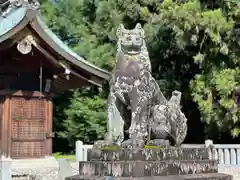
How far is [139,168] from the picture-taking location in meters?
4.12

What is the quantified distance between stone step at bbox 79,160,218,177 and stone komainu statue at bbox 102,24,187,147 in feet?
1.32

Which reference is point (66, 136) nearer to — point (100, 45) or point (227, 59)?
point (100, 45)

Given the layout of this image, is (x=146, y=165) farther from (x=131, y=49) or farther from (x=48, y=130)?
(x=48, y=130)

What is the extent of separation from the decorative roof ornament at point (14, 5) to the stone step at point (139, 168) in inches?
250

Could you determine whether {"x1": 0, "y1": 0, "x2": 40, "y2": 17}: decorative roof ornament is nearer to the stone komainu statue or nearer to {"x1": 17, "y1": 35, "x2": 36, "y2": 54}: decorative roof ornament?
{"x1": 17, "y1": 35, "x2": 36, "y2": 54}: decorative roof ornament

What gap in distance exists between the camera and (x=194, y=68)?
627 inches

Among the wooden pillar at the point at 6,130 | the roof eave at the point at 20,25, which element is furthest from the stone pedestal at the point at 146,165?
the wooden pillar at the point at 6,130

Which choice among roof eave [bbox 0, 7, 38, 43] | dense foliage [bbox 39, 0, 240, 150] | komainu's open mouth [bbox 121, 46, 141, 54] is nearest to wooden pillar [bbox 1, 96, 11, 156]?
Answer: roof eave [bbox 0, 7, 38, 43]

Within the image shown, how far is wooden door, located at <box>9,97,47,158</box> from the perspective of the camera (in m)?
10.5

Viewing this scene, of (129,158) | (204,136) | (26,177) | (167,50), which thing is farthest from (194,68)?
(129,158)

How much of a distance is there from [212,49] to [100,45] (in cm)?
574

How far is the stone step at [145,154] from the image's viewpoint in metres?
4.27

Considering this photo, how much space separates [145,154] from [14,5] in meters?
9.67

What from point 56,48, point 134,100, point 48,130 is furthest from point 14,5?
point 134,100
